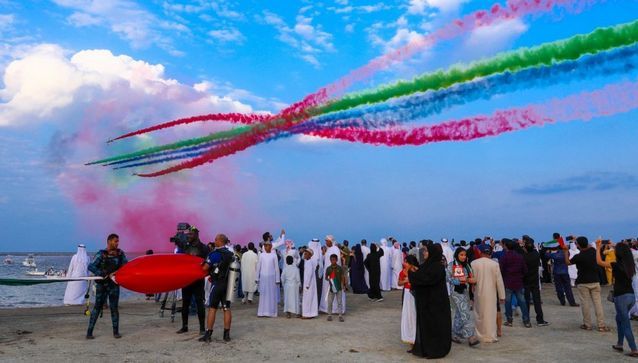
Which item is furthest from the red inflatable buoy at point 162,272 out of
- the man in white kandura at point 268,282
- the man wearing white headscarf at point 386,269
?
the man wearing white headscarf at point 386,269

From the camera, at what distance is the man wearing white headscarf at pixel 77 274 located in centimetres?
1488

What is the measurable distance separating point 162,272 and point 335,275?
13.6 feet

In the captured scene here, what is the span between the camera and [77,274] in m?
14.8

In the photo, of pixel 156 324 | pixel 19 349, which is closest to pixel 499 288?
pixel 156 324

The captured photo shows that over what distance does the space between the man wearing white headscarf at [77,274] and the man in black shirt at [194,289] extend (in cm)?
591

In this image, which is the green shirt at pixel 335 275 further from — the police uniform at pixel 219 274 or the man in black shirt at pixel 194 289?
the police uniform at pixel 219 274

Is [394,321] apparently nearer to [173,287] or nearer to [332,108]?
[173,287]

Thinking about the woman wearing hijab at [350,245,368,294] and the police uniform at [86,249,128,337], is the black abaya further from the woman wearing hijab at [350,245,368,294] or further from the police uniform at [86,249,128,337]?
the police uniform at [86,249,128,337]

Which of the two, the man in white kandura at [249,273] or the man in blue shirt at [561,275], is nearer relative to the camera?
the man in blue shirt at [561,275]

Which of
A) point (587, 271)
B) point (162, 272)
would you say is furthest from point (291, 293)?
point (587, 271)

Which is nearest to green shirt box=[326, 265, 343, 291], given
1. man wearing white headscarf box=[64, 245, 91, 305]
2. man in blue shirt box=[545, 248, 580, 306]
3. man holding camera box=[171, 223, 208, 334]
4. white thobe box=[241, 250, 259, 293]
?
man holding camera box=[171, 223, 208, 334]

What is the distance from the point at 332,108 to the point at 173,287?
13264 millimetres

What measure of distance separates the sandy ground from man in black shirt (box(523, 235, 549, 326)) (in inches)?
14.9

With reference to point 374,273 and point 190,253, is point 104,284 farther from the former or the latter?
point 374,273
